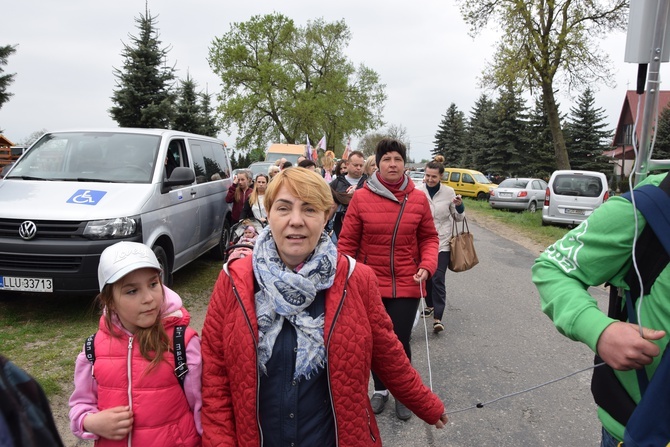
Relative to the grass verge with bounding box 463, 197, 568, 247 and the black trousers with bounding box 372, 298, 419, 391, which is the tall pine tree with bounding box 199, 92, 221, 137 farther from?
the black trousers with bounding box 372, 298, 419, 391

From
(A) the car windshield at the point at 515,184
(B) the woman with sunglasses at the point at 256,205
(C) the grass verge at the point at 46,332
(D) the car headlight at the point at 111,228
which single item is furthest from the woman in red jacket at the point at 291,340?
(A) the car windshield at the point at 515,184

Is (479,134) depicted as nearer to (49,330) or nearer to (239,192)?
(239,192)

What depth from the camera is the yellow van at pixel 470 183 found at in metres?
27.1

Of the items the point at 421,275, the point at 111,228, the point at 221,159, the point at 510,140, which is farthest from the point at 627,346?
the point at 510,140

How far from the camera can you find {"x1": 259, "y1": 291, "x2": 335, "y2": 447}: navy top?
1609 mm

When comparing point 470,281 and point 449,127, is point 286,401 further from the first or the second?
point 449,127

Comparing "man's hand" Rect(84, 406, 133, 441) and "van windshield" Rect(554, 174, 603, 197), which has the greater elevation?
"van windshield" Rect(554, 174, 603, 197)

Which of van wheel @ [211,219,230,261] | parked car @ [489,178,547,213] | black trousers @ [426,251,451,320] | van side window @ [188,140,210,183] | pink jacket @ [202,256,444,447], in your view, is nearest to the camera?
pink jacket @ [202,256,444,447]

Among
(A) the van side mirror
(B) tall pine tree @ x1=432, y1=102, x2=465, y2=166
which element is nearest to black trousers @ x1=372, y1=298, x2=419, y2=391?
(A) the van side mirror

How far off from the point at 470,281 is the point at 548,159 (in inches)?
1321

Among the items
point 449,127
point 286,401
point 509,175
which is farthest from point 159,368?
point 449,127

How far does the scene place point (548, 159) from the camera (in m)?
37.2

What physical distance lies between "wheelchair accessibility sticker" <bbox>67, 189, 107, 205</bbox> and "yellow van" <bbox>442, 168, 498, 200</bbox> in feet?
77.9

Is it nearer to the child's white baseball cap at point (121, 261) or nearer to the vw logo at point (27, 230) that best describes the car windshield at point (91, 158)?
the vw logo at point (27, 230)
